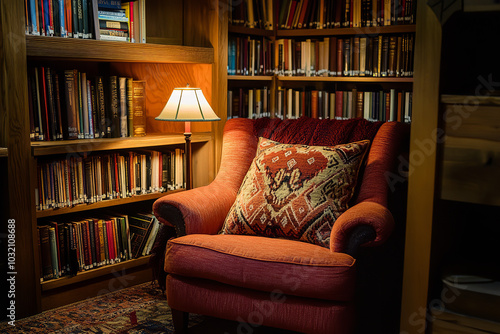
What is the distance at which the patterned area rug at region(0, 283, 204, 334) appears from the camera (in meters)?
2.40

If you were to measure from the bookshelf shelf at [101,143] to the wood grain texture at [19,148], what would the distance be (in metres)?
0.09

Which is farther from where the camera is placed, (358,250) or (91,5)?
(91,5)

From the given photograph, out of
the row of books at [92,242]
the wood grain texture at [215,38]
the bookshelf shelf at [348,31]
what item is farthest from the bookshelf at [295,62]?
the row of books at [92,242]

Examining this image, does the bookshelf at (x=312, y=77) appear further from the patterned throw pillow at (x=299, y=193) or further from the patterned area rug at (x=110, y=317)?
the patterned area rug at (x=110, y=317)

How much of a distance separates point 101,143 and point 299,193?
1119 mm

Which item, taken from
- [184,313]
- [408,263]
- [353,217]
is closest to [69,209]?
[184,313]

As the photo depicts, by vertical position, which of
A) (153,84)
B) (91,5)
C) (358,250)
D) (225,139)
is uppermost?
(91,5)

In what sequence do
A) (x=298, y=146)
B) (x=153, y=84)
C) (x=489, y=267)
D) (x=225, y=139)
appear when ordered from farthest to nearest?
(x=153, y=84) < (x=225, y=139) < (x=298, y=146) < (x=489, y=267)

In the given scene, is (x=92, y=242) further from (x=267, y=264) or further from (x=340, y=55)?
(x=340, y=55)

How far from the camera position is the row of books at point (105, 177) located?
2662 mm

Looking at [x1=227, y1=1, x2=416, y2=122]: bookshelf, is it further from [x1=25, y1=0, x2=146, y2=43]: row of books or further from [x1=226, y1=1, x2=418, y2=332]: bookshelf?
[x1=25, y1=0, x2=146, y2=43]: row of books

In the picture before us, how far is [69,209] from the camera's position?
2.73 meters

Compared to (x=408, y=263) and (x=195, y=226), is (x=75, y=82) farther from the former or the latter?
(x=408, y=263)

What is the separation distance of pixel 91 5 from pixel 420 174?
6.30ft
